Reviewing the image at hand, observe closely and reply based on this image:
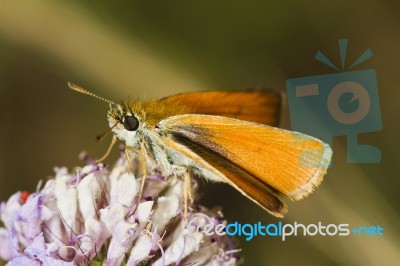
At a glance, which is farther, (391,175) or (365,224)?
(391,175)

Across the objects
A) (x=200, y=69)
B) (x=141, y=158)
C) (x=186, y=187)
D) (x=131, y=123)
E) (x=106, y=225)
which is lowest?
(x=106, y=225)

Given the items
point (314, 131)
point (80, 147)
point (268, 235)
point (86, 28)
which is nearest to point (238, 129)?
point (314, 131)

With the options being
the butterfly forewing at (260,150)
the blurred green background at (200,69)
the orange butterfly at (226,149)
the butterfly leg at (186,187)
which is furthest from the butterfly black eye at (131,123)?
the blurred green background at (200,69)

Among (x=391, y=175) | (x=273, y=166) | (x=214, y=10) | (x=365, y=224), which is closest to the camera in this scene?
(x=273, y=166)

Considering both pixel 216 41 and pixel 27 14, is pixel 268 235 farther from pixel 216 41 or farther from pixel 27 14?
pixel 27 14

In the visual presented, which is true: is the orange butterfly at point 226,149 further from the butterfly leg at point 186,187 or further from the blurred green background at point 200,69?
the blurred green background at point 200,69

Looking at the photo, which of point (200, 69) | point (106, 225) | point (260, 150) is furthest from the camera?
point (200, 69)

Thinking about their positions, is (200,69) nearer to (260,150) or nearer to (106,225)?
(260,150)

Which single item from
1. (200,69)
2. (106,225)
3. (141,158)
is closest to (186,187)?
(141,158)
